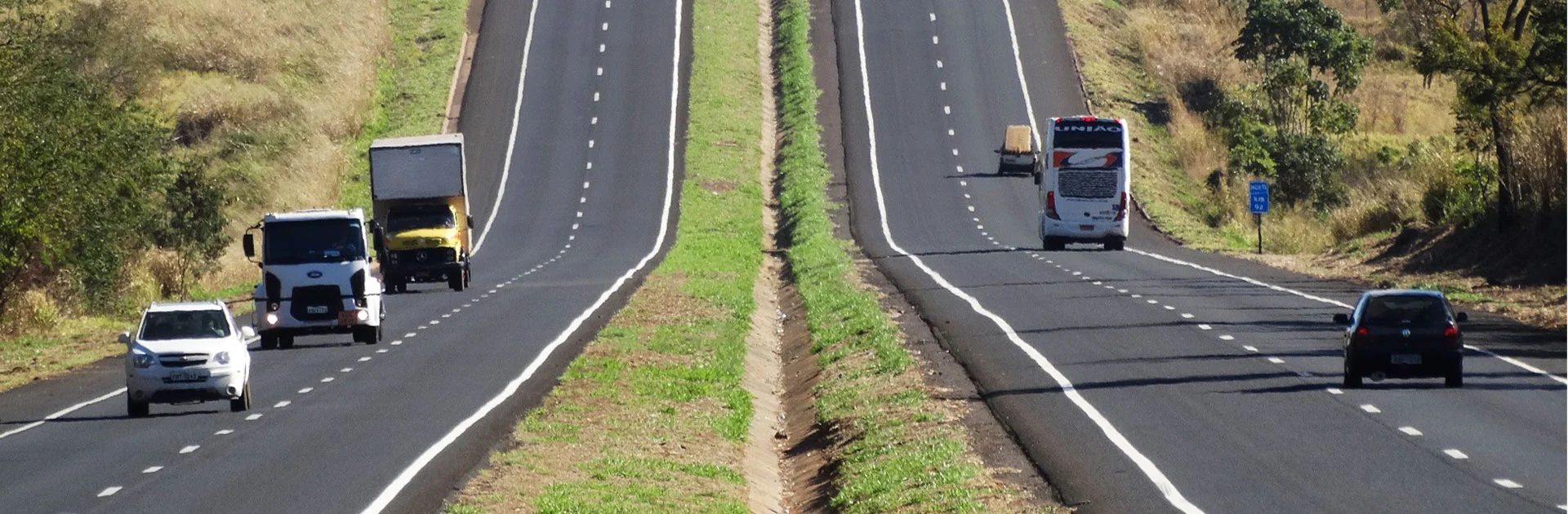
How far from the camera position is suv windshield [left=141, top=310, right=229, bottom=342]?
25.8 m

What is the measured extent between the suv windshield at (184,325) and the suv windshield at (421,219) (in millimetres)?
21573

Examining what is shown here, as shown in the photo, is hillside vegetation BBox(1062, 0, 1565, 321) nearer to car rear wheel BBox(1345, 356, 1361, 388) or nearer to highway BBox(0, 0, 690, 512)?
car rear wheel BBox(1345, 356, 1361, 388)

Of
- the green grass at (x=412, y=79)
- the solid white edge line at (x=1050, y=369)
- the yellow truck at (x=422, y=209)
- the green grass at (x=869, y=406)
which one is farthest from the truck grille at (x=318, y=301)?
the green grass at (x=412, y=79)

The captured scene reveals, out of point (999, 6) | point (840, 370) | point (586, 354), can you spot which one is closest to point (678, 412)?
point (840, 370)

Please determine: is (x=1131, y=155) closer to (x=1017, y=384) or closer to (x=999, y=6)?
(x=999, y=6)

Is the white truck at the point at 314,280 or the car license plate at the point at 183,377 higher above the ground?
the white truck at the point at 314,280

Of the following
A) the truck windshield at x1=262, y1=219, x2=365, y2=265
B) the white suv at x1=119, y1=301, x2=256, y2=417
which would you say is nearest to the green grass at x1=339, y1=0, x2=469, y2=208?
the truck windshield at x1=262, y1=219, x2=365, y2=265

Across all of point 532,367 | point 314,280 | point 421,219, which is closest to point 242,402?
point 532,367

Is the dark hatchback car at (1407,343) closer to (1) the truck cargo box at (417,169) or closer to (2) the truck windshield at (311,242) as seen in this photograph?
(2) the truck windshield at (311,242)

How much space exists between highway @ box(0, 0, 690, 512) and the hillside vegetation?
59.3 feet

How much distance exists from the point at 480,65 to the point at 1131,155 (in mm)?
29730

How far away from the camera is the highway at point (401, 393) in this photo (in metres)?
19.1

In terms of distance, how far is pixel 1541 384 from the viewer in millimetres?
23328

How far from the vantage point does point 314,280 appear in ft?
112
